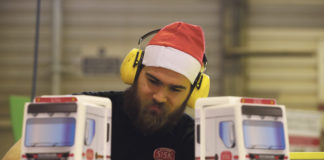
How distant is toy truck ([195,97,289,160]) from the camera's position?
154cm

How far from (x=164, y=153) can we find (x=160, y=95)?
0.38 metres

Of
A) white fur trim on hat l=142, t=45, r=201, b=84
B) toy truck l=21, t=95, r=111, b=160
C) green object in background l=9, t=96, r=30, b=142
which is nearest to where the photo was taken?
toy truck l=21, t=95, r=111, b=160

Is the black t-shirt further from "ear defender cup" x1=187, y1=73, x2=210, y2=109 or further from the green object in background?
the green object in background

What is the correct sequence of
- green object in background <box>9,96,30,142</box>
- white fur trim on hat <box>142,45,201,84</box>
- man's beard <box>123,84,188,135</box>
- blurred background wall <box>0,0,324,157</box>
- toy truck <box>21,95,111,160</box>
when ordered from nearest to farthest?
toy truck <box>21,95,111,160</box> < white fur trim on hat <box>142,45,201,84</box> < man's beard <box>123,84,188,135</box> < green object in background <box>9,96,30,142</box> < blurred background wall <box>0,0,324,157</box>

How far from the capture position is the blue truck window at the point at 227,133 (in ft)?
5.15

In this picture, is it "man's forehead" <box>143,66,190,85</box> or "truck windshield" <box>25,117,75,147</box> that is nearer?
"truck windshield" <box>25,117,75,147</box>

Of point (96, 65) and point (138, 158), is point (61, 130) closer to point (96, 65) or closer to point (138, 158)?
point (138, 158)

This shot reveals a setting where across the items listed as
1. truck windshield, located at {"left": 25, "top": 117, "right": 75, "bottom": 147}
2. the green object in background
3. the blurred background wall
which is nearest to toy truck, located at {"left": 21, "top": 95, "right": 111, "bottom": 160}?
truck windshield, located at {"left": 25, "top": 117, "right": 75, "bottom": 147}

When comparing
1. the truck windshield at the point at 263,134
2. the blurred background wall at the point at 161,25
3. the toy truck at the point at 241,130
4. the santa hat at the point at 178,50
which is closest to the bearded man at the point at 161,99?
the santa hat at the point at 178,50

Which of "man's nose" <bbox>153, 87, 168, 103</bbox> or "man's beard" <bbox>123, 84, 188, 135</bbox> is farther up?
"man's nose" <bbox>153, 87, 168, 103</bbox>

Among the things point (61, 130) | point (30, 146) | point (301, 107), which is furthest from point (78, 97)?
point (301, 107)

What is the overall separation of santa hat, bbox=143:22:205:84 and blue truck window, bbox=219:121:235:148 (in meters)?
0.74

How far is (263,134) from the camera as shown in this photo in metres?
1.59

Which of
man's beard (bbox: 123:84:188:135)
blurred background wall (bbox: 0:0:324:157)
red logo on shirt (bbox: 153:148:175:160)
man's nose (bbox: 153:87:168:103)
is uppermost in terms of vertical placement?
blurred background wall (bbox: 0:0:324:157)
